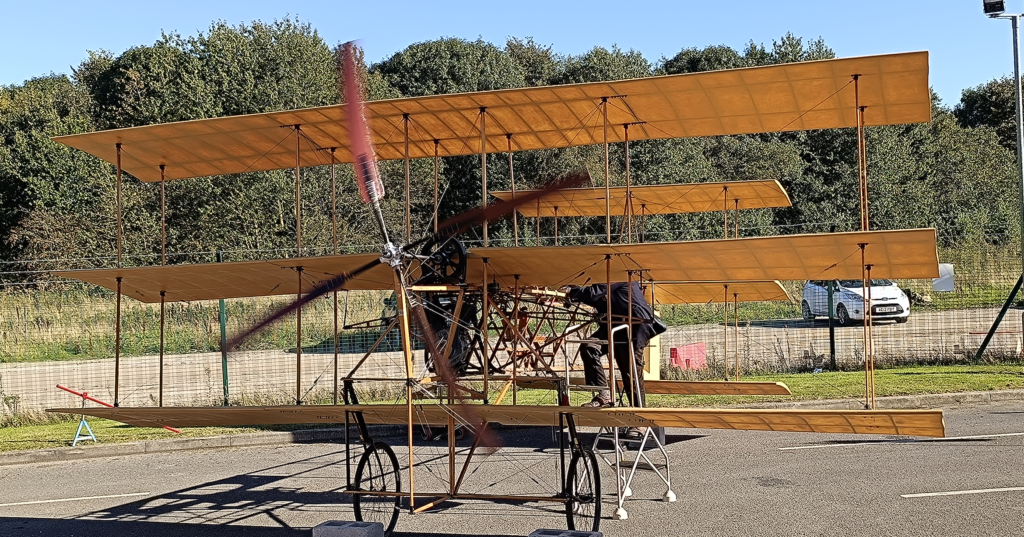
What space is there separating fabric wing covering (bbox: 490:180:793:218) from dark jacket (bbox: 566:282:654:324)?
3033mm

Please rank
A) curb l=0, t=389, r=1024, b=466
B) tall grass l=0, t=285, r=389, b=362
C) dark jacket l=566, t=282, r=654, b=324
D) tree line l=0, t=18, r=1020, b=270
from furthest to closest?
tree line l=0, t=18, r=1020, b=270
tall grass l=0, t=285, r=389, b=362
curb l=0, t=389, r=1024, b=466
dark jacket l=566, t=282, r=654, b=324

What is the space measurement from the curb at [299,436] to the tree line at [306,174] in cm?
1530

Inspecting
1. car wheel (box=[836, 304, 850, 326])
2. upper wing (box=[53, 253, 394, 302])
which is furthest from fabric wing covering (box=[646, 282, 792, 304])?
car wheel (box=[836, 304, 850, 326])

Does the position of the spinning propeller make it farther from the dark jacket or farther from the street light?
the street light

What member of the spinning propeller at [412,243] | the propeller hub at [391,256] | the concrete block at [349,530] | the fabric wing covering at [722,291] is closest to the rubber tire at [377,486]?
the concrete block at [349,530]

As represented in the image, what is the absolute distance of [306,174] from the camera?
39.3 metres

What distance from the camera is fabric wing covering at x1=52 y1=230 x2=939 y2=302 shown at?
7.92 metres

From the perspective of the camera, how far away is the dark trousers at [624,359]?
10409mm

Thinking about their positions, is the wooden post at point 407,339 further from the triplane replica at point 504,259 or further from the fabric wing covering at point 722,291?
the fabric wing covering at point 722,291

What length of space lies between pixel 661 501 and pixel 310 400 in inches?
361

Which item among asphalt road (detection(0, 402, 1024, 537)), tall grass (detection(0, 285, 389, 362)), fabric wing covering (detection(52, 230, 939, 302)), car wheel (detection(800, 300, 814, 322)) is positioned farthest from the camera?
car wheel (detection(800, 300, 814, 322))

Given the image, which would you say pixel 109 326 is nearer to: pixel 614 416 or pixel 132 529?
pixel 132 529

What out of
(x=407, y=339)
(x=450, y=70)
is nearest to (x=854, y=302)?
(x=407, y=339)

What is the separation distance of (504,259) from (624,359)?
293 centimetres
